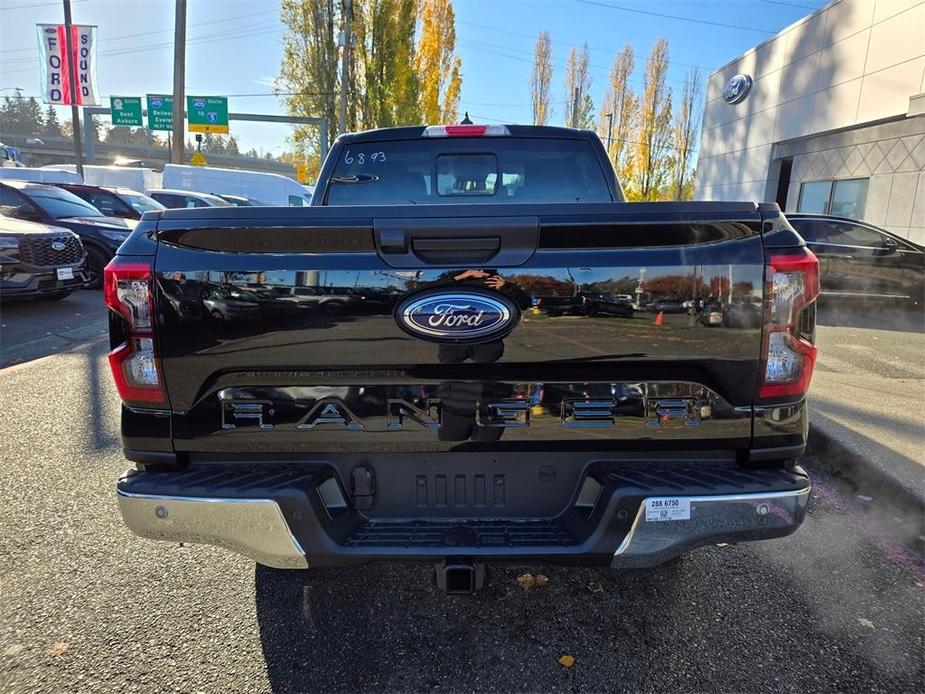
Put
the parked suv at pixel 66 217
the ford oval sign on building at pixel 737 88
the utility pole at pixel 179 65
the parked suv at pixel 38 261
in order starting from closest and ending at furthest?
1. the parked suv at pixel 38 261
2. the parked suv at pixel 66 217
3. the utility pole at pixel 179 65
4. the ford oval sign on building at pixel 737 88

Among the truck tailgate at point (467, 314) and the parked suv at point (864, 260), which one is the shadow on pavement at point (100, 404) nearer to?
the truck tailgate at point (467, 314)

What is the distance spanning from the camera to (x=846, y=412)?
4551mm

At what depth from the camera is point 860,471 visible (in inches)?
142

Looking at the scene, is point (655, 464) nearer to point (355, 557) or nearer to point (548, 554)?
point (548, 554)

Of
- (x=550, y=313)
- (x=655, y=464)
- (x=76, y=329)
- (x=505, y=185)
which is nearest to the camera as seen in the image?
(x=550, y=313)

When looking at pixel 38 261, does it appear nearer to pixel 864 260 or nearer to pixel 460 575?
pixel 460 575

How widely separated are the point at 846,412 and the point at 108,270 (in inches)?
201

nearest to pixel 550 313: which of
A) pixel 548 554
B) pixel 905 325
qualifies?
pixel 548 554

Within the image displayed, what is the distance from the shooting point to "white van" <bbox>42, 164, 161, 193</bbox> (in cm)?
2458

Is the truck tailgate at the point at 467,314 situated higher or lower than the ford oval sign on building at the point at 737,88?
lower

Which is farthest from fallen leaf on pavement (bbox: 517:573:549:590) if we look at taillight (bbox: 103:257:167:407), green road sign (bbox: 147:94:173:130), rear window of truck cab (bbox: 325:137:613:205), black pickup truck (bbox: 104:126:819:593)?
green road sign (bbox: 147:94:173:130)

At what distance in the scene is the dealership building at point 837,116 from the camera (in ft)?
42.1

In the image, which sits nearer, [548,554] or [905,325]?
[548,554]

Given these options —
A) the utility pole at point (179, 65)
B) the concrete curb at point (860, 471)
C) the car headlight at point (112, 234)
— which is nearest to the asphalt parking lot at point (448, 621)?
the concrete curb at point (860, 471)
